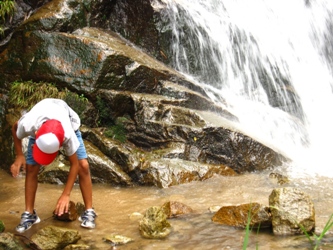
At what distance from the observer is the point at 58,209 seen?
3141 mm

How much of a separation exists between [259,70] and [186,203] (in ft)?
19.1

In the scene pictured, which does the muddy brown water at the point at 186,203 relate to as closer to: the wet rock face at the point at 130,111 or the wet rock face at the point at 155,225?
the wet rock face at the point at 155,225

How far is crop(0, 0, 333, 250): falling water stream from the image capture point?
332 centimetres

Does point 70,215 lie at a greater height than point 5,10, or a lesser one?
lesser

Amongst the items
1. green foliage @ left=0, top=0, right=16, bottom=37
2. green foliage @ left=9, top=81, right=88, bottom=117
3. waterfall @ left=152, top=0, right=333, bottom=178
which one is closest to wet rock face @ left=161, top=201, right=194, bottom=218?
green foliage @ left=9, top=81, right=88, bottom=117

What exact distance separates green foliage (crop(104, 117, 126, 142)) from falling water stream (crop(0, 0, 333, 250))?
1.05 meters

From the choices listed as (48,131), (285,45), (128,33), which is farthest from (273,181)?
(285,45)

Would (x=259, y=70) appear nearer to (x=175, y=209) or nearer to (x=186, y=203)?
(x=186, y=203)

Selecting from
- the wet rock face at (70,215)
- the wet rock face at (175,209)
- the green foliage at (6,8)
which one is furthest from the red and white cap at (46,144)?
the green foliage at (6,8)

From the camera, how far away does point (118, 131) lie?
5.93m

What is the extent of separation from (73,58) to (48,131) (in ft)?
12.7

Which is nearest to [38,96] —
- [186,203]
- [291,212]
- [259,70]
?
[186,203]

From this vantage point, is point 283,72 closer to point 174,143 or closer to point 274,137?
point 274,137

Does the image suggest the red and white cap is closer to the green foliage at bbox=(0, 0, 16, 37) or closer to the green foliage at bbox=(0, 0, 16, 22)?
the green foliage at bbox=(0, 0, 16, 37)
